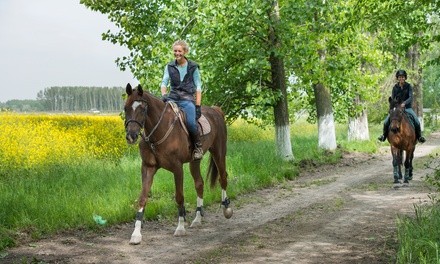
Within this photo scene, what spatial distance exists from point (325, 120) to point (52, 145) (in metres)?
10.2

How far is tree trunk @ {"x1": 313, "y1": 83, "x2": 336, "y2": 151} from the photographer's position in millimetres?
20031

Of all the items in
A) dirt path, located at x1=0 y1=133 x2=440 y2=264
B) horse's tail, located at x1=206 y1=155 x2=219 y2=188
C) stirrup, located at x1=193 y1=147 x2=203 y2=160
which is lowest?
dirt path, located at x1=0 y1=133 x2=440 y2=264

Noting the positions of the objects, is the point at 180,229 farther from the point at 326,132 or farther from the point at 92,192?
the point at 326,132

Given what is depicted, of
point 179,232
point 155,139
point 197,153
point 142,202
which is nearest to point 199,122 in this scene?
point 197,153

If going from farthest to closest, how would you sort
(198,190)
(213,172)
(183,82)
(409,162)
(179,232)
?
(409,162), (213,172), (198,190), (183,82), (179,232)

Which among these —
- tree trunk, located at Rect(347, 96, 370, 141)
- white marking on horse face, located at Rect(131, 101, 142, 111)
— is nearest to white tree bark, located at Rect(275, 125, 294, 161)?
tree trunk, located at Rect(347, 96, 370, 141)

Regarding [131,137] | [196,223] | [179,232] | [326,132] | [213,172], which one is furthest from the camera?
[326,132]

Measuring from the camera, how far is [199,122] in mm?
8898

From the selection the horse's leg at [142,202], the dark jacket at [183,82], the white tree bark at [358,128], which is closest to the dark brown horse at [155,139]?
the horse's leg at [142,202]

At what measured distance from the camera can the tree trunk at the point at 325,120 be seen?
65.7 feet

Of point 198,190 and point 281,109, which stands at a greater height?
point 281,109

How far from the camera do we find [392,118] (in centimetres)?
1268

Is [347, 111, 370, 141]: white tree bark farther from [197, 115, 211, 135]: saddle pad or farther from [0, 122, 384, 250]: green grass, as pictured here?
[197, 115, 211, 135]: saddle pad

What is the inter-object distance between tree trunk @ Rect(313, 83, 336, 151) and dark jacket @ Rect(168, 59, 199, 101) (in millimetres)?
11992
